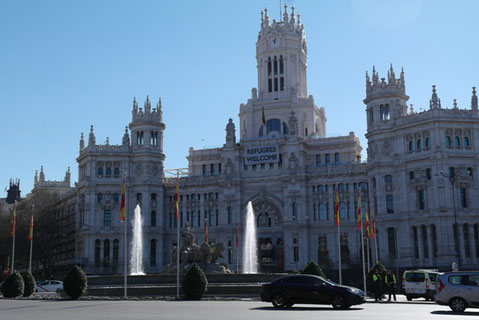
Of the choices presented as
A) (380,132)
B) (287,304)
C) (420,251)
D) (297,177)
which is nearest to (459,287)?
(287,304)

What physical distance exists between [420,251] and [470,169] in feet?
40.5

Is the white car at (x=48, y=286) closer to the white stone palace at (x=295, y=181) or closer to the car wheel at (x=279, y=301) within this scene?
the white stone palace at (x=295, y=181)

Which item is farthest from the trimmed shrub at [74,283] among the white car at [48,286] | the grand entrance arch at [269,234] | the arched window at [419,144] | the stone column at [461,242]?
the arched window at [419,144]

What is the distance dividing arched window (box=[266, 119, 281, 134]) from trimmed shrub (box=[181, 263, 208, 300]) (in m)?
66.3

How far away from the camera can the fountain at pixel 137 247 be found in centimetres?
9331

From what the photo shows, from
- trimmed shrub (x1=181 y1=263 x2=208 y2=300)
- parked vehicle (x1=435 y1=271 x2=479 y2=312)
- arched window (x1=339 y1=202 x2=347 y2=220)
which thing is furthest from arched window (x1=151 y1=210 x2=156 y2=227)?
parked vehicle (x1=435 y1=271 x2=479 y2=312)

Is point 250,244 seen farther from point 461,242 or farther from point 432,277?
point 432,277

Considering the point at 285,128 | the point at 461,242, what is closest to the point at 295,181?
the point at 285,128

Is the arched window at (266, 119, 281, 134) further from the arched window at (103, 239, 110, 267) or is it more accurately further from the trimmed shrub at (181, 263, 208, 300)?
the trimmed shrub at (181, 263, 208, 300)

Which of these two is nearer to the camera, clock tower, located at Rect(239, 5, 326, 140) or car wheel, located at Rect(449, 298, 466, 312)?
car wheel, located at Rect(449, 298, 466, 312)

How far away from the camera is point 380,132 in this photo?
3356 inches

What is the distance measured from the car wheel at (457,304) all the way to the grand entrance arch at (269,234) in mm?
62377

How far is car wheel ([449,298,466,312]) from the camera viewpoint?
29877 millimetres

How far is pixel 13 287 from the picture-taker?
46875mm
